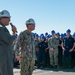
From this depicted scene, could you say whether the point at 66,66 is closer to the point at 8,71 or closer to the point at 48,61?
the point at 48,61

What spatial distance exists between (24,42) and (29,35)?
0.24 metres

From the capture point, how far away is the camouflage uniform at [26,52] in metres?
7.90

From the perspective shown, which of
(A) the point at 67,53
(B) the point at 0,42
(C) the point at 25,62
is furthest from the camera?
(A) the point at 67,53

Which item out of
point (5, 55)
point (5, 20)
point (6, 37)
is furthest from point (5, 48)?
point (5, 20)

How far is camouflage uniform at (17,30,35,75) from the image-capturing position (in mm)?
7902

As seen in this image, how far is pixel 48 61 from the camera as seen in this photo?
16812mm

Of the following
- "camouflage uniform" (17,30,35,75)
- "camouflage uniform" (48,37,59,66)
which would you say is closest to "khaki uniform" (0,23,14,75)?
"camouflage uniform" (17,30,35,75)

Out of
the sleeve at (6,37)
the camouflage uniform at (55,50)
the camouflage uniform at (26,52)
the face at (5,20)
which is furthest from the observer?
the camouflage uniform at (55,50)

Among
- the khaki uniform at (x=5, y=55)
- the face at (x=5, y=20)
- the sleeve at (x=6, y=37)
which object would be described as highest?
the face at (x=5, y=20)

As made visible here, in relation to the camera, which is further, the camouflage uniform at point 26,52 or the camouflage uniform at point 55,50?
the camouflage uniform at point 55,50

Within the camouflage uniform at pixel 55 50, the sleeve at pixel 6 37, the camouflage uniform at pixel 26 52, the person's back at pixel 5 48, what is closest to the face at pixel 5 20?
the person's back at pixel 5 48

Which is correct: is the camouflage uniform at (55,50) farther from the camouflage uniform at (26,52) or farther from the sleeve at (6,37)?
the sleeve at (6,37)

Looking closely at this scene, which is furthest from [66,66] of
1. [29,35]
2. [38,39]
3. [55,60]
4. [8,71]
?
[8,71]

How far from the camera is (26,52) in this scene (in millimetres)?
7902
